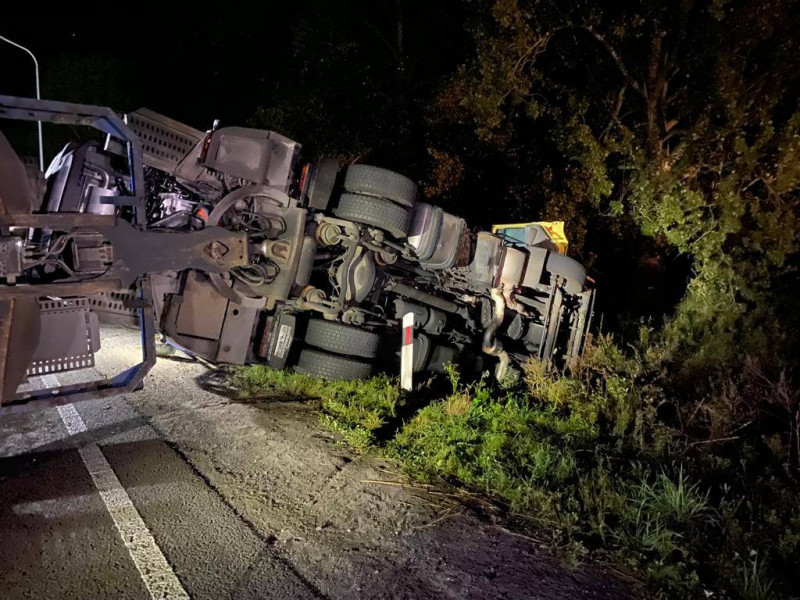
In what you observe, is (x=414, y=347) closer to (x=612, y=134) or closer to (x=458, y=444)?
(x=458, y=444)

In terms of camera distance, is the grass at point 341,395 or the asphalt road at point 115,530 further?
the grass at point 341,395

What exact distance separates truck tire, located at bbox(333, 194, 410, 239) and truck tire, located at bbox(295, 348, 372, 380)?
4.21 feet

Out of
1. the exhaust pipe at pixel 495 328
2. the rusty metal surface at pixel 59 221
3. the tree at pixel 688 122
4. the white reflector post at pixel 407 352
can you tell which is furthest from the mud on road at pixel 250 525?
the tree at pixel 688 122

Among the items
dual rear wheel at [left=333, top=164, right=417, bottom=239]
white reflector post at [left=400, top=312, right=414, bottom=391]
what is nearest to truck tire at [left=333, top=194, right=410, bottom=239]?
dual rear wheel at [left=333, top=164, right=417, bottom=239]

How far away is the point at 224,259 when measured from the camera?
15.1ft

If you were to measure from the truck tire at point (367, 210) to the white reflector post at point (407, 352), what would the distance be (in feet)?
3.17

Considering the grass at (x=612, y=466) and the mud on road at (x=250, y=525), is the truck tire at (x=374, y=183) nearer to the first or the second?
the grass at (x=612, y=466)

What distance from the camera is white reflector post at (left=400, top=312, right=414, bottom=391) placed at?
5.73m

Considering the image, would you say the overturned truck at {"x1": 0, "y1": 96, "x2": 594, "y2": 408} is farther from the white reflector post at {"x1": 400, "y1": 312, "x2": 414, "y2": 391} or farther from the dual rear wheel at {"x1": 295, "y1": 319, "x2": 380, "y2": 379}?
the white reflector post at {"x1": 400, "y1": 312, "x2": 414, "y2": 391}

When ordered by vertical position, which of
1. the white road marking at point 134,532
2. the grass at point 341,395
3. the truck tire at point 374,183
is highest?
the truck tire at point 374,183

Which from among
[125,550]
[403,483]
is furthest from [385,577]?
[125,550]

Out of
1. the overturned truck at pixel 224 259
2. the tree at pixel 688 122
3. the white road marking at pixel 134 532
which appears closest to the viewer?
the white road marking at pixel 134 532

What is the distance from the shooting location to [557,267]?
732 centimetres

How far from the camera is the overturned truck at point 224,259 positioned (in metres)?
3.47
